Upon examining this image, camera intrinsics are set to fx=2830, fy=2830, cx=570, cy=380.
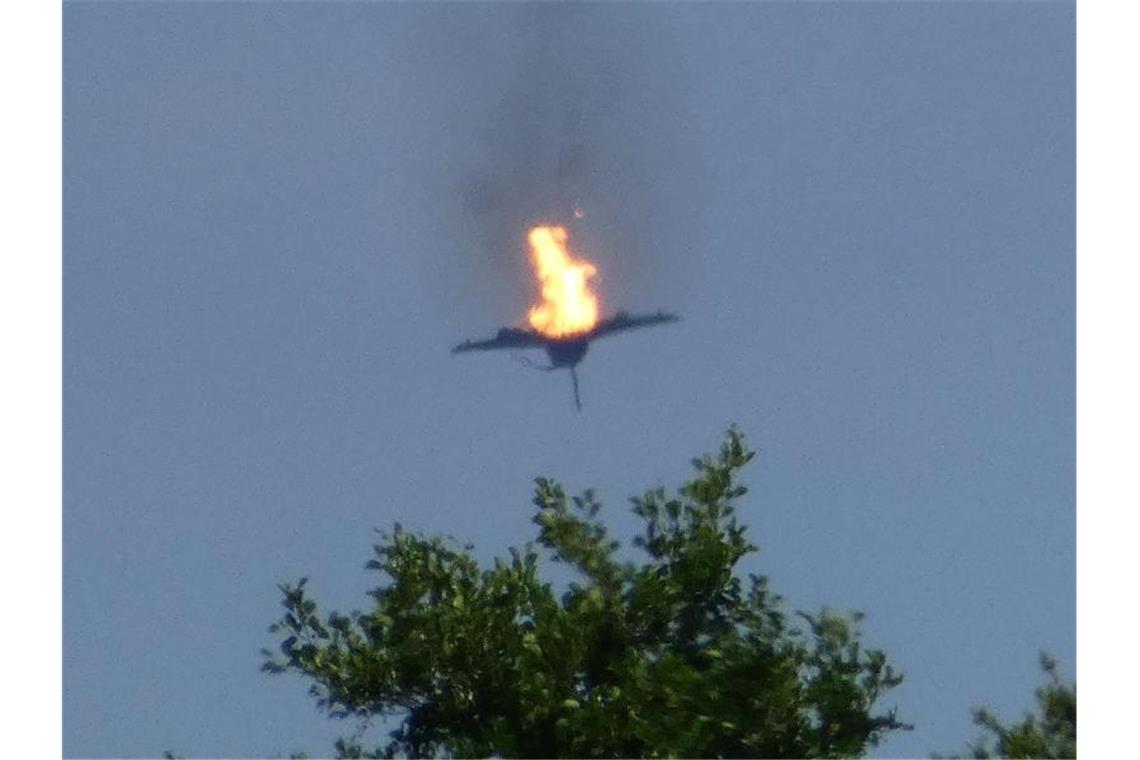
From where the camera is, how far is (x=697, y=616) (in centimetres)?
3319

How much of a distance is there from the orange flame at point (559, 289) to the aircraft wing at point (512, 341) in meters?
0.19

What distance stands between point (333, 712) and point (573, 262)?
453 inches

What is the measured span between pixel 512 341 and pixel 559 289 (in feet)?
5.57

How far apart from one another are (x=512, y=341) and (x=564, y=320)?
1065 millimetres

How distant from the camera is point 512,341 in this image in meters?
40.8

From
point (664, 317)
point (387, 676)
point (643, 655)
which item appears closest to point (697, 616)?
point (643, 655)

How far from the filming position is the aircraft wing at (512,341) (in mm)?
40062

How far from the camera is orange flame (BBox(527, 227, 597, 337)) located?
136 ft

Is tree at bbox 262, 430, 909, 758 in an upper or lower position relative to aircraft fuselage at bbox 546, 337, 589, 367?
lower

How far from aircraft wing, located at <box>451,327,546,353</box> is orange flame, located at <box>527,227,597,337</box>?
19 centimetres

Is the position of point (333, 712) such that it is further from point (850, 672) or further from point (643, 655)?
point (850, 672)

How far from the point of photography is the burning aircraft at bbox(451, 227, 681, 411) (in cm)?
4091

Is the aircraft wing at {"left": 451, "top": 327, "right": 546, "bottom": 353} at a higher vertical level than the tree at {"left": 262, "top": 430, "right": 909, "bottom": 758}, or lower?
higher

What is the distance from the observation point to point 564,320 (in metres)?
41.5
